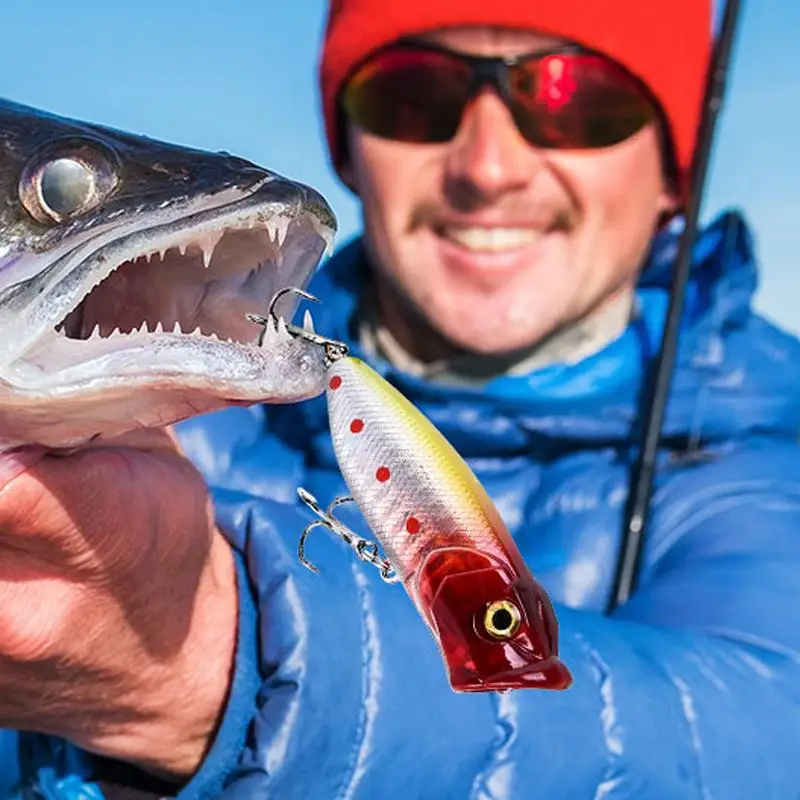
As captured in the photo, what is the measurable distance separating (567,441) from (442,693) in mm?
1216

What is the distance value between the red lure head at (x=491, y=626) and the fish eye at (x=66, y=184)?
0.53m

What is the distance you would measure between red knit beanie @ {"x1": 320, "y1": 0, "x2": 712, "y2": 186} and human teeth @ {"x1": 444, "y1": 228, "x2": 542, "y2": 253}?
48 cm

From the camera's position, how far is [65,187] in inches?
45.0

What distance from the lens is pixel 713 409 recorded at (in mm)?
2639

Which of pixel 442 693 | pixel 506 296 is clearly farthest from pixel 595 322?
pixel 442 693

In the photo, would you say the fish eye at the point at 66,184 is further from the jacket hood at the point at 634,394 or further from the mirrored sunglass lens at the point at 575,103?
the mirrored sunglass lens at the point at 575,103

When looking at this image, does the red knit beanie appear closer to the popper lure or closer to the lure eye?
the popper lure

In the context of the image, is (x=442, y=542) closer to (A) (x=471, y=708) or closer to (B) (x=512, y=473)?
(A) (x=471, y=708)

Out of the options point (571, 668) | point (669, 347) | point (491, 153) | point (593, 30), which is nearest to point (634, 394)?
point (669, 347)

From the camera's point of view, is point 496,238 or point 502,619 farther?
point 496,238

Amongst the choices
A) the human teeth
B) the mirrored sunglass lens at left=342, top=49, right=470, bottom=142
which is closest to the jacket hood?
the human teeth

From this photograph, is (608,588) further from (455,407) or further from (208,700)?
(208,700)

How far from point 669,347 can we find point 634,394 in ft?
0.48

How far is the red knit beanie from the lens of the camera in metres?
2.69
